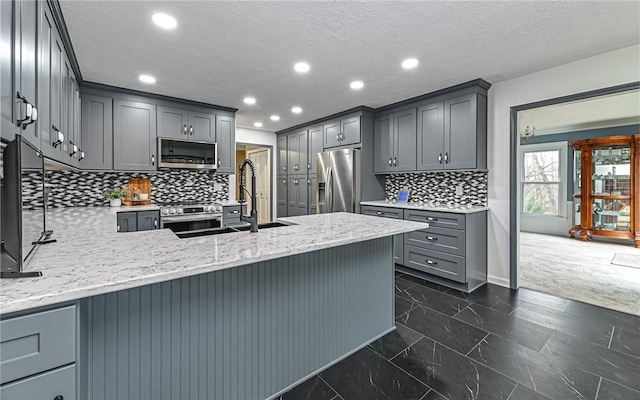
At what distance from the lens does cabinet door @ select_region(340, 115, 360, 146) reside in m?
4.48

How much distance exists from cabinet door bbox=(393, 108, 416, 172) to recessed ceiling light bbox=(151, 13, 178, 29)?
9.93 feet

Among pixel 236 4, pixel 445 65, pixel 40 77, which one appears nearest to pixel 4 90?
pixel 40 77

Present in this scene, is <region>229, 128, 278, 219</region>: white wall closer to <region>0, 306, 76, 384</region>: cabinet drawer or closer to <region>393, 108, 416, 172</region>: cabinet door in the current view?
<region>393, 108, 416, 172</region>: cabinet door

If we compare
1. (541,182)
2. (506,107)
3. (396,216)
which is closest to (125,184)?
(396,216)

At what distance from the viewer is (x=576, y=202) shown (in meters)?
6.10

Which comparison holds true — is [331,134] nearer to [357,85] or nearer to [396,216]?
[357,85]

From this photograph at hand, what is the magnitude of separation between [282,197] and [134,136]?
3018 mm

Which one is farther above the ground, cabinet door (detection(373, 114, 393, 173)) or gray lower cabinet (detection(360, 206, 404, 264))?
cabinet door (detection(373, 114, 393, 173))

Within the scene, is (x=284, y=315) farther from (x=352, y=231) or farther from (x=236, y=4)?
(x=236, y=4)

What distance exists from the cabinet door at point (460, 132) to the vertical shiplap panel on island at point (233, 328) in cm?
194

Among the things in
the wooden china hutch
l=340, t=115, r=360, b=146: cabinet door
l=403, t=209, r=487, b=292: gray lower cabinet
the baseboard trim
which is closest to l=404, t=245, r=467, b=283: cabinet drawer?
l=403, t=209, r=487, b=292: gray lower cabinet

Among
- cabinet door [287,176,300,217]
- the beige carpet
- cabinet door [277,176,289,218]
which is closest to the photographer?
the beige carpet

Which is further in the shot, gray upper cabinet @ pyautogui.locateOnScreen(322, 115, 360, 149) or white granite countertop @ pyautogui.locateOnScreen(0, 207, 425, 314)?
gray upper cabinet @ pyautogui.locateOnScreen(322, 115, 360, 149)

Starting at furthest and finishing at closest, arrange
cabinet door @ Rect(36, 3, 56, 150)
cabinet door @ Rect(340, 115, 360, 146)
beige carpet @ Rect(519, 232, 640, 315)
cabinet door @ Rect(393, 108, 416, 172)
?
cabinet door @ Rect(340, 115, 360, 146)
cabinet door @ Rect(393, 108, 416, 172)
beige carpet @ Rect(519, 232, 640, 315)
cabinet door @ Rect(36, 3, 56, 150)
